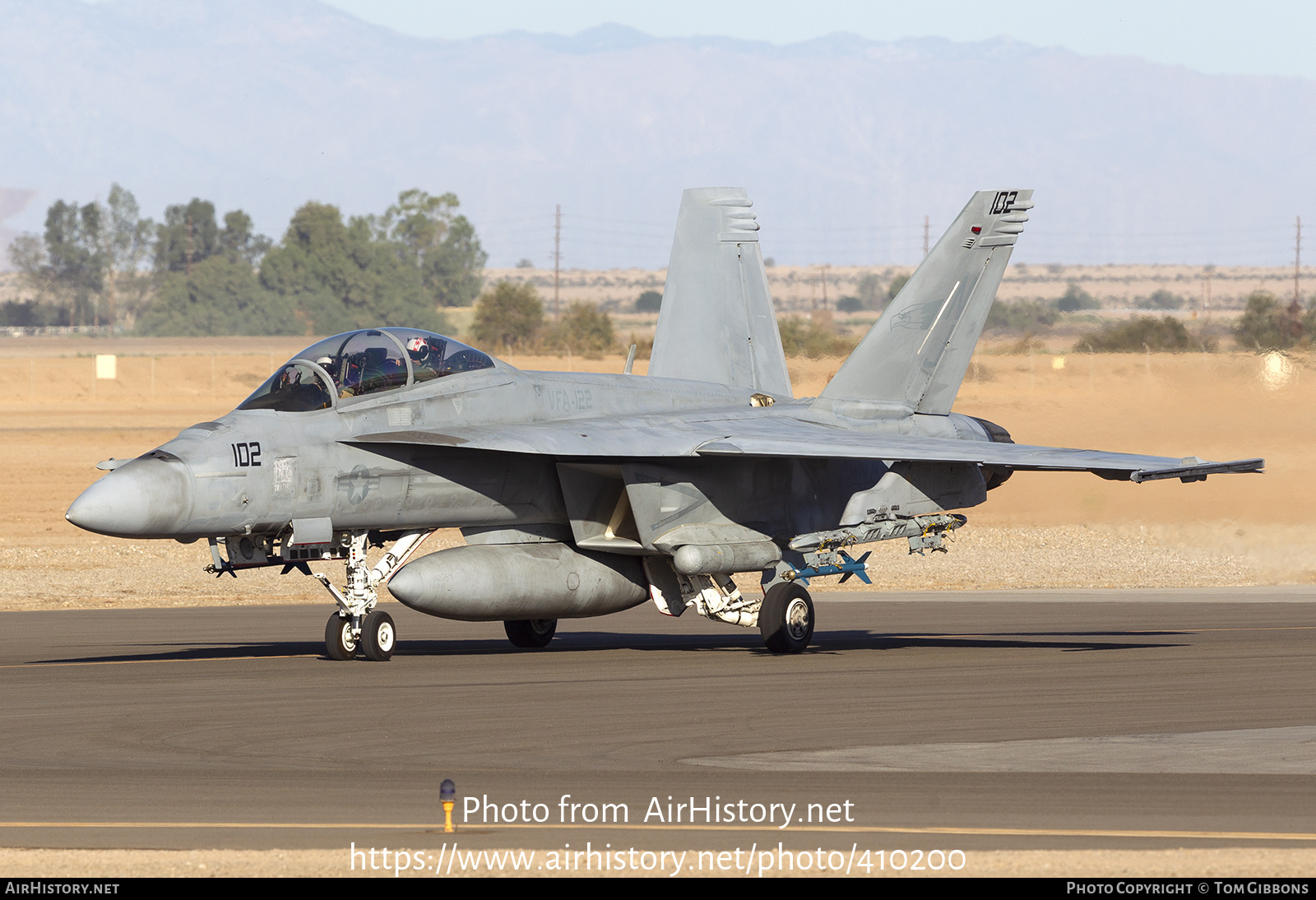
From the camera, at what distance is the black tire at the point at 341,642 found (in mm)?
15828

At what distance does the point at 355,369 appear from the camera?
51.0 ft

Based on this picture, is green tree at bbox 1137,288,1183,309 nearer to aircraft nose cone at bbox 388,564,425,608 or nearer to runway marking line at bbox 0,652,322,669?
runway marking line at bbox 0,652,322,669

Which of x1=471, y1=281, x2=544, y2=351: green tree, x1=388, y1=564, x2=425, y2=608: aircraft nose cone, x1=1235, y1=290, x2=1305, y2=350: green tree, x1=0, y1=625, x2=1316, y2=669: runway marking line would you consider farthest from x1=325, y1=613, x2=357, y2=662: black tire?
x1=471, y1=281, x2=544, y2=351: green tree

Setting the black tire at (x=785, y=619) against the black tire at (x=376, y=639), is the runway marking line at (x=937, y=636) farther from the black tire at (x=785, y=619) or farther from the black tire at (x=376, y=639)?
the black tire at (x=785, y=619)

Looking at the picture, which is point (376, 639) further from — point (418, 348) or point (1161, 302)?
point (1161, 302)

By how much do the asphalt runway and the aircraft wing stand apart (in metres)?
1.83

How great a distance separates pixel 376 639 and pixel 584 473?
8.69ft

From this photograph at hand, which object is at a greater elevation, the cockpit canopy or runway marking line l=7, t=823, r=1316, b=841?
the cockpit canopy

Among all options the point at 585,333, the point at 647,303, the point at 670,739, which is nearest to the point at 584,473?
the point at 670,739

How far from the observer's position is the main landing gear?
617 inches

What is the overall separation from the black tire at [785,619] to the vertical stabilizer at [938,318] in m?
3.24

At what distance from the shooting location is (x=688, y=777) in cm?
993

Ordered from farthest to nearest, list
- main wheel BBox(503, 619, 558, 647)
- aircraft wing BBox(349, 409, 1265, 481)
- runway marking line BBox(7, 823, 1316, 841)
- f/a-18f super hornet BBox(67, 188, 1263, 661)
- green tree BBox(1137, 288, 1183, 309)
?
green tree BBox(1137, 288, 1183, 309)
main wheel BBox(503, 619, 558, 647)
aircraft wing BBox(349, 409, 1265, 481)
f/a-18f super hornet BBox(67, 188, 1263, 661)
runway marking line BBox(7, 823, 1316, 841)
